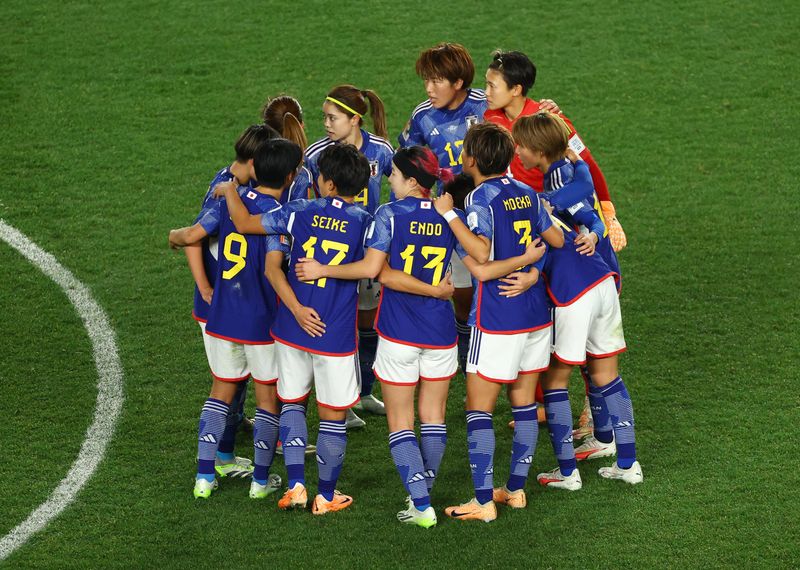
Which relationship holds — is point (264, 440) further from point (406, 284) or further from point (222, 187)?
point (222, 187)

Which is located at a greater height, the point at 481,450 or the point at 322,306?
the point at 322,306

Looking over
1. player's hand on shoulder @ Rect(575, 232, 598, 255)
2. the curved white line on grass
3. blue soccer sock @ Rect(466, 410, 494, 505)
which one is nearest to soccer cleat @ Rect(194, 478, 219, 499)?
the curved white line on grass

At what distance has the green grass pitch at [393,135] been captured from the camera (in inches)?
222

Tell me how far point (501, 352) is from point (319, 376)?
92cm

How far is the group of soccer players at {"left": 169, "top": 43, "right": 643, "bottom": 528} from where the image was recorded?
5.48m

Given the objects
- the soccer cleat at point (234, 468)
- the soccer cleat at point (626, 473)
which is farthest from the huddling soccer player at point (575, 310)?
the soccer cleat at point (234, 468)

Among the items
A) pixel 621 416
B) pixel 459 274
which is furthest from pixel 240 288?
pixel 621 416

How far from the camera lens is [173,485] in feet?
20.1

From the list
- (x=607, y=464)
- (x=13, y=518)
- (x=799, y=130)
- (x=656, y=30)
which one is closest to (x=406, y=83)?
(x=656, y=30)

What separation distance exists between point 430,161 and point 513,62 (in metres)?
1.34

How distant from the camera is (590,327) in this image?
5930 millimetres

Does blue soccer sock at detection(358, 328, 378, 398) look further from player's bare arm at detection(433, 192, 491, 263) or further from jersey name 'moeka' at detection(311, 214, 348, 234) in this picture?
player's bare arm at detection(433, 192, 491, 263)

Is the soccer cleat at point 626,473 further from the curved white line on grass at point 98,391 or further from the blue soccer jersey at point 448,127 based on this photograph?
the curved white line on grass at point 98,391

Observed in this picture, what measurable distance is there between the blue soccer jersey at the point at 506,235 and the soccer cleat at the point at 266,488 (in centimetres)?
141
